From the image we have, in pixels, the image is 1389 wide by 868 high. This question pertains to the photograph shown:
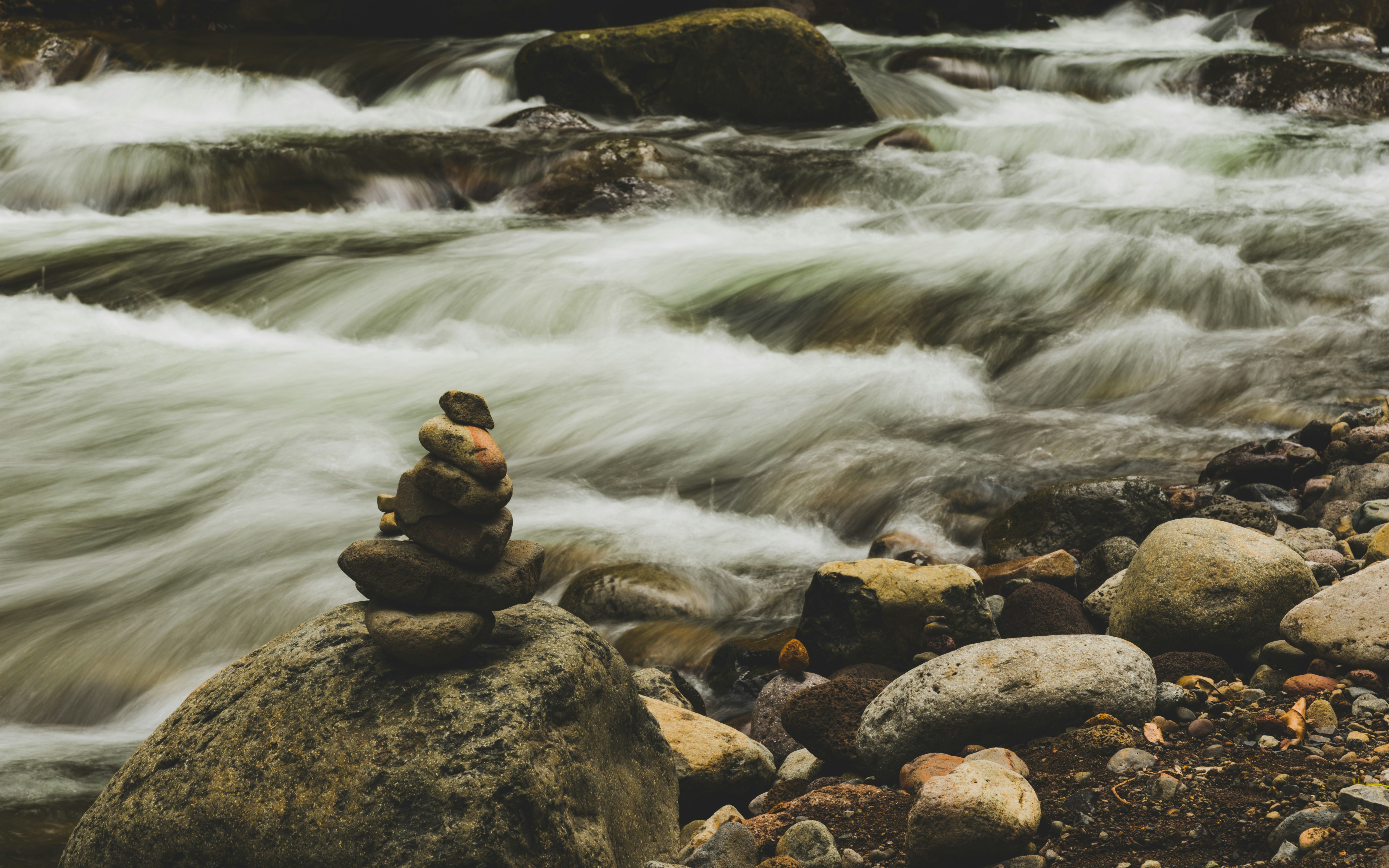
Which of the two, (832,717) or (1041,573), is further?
(1041,573)

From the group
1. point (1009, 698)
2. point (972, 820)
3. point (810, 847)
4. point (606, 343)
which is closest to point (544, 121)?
point (606, 343)

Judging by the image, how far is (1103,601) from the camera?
14.6 ft

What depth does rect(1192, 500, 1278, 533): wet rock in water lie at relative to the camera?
4891 millimetres

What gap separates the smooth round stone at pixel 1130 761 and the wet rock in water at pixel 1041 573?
1.77 meters

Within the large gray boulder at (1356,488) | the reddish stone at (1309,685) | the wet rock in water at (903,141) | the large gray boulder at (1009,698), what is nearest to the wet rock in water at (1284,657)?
the reddish stone at (1309,685)

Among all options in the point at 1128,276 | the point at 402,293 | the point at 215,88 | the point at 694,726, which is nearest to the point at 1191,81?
the point at 1128,276

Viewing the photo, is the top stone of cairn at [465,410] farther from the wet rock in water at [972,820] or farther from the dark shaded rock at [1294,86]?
the dark shaded rock at [1294,86]

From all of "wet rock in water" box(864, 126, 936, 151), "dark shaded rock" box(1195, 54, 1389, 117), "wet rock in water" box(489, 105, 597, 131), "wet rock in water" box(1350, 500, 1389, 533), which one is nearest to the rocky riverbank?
"wet rock in water" box(1350, 500, 1389, 533)

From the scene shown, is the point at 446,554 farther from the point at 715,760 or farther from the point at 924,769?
the point at 924,769

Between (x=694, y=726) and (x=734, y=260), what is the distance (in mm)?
6938

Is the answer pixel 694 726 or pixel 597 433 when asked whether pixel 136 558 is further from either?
pixel 694 726

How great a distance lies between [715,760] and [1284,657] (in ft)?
6.28

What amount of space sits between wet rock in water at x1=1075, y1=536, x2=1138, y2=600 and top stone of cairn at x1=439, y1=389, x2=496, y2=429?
297 cm

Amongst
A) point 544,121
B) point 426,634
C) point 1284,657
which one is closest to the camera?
point 426,634
